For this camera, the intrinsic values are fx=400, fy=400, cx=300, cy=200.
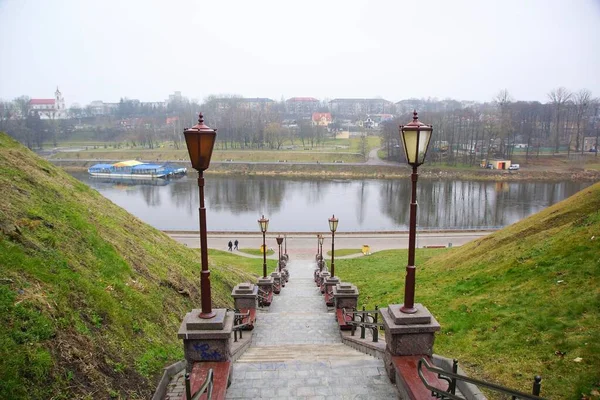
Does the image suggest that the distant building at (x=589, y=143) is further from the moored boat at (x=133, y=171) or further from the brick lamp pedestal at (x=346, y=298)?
the brick lamp pedestal at (x=346, y=298)

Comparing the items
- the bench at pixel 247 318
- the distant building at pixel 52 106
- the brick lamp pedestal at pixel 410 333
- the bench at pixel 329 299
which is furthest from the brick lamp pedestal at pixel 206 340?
the distant building at pixel 52 106

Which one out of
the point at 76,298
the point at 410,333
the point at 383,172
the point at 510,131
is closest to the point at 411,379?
the point at 410,333

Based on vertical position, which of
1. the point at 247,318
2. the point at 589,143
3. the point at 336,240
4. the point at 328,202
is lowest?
the point at 336,240

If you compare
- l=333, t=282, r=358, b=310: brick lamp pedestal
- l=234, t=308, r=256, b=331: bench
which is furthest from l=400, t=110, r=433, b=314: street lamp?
l=333, t=282, r=358, b=310: brick lamp pedestal

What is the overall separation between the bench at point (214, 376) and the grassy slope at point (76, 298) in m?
1.20

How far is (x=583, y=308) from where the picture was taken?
695 cm

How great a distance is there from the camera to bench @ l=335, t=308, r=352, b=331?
9.18 metres

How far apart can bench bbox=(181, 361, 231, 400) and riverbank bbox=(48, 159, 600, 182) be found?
228 ft

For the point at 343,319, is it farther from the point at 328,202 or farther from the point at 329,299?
the point at 328,202

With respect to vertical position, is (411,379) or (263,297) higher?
(411,379)

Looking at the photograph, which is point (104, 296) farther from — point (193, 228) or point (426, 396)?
point (193, 228)

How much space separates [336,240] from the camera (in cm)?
3338

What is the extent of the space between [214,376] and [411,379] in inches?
99.9

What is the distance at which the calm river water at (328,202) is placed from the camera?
41469 mm
